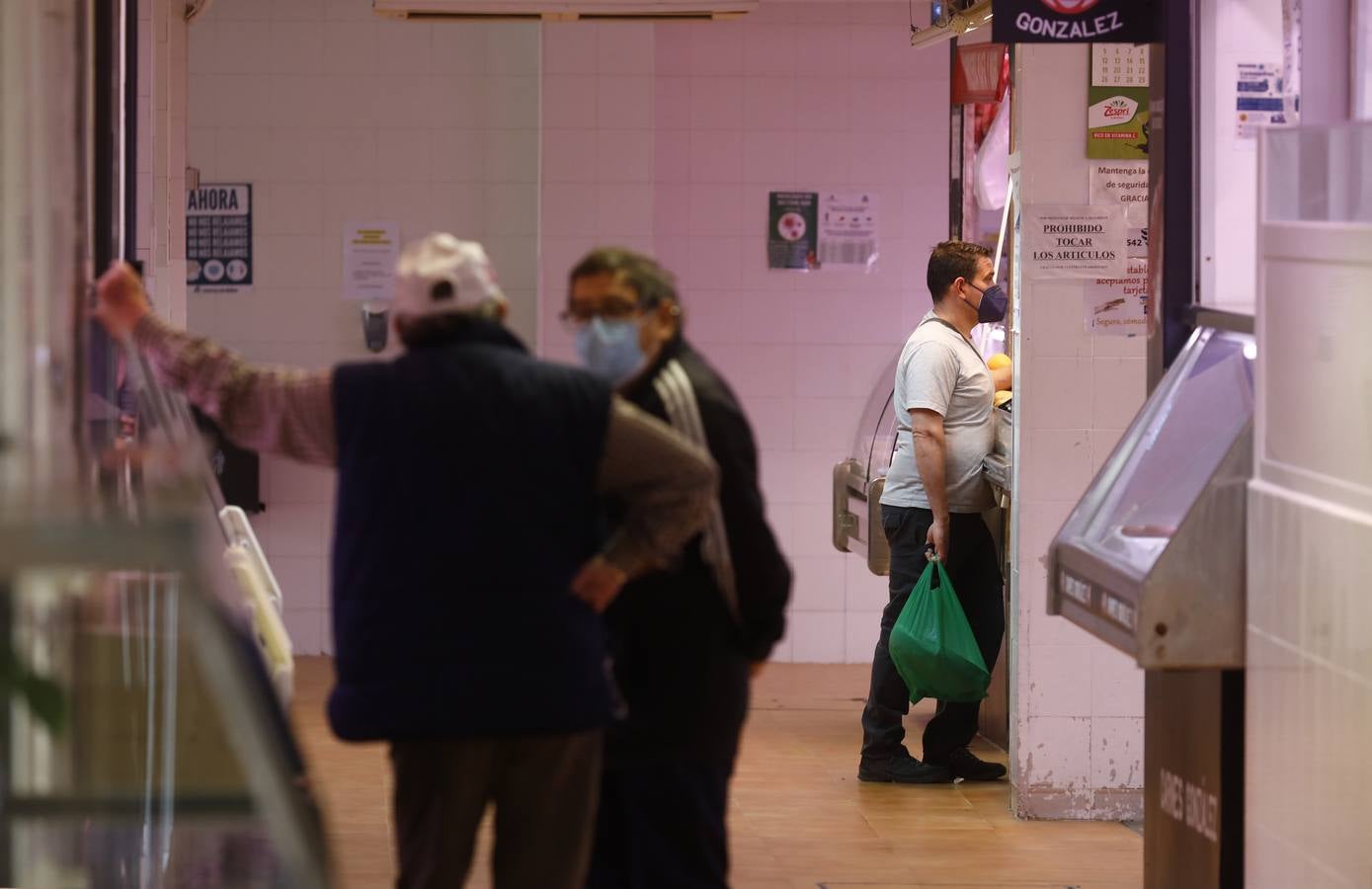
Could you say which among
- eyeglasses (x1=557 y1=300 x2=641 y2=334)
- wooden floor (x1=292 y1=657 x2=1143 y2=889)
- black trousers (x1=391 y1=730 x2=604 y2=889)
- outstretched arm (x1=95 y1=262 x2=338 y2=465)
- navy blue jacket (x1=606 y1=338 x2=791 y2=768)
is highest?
eyeglasses (x1=557 y1=300 x2=641 y2=334)

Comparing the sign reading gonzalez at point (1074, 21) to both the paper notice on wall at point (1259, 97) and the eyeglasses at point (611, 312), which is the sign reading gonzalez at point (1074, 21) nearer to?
the paper notice on wall at point (1259, 97)

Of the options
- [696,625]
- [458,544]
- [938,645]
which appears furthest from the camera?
[938,645]

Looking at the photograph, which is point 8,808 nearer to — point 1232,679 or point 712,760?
point 712,760

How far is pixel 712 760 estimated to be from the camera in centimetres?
321

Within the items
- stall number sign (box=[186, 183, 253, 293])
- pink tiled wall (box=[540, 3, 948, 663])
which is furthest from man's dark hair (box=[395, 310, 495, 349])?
stall number sign (box=[186, 183, 253, 293])

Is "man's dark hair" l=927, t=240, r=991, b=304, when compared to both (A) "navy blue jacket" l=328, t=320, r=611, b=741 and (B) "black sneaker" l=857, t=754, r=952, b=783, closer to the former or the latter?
(B) "black sneaker" l=857, t=754, r=952, b=783

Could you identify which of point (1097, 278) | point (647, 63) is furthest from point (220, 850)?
point (647, 63)

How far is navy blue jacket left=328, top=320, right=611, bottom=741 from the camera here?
2826 mm

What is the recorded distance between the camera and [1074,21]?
4.54 meters

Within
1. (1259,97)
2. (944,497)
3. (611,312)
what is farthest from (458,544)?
(944,497)

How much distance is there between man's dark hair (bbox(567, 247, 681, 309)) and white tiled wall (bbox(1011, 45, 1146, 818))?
2.60 meters

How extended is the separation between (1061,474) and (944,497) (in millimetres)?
454

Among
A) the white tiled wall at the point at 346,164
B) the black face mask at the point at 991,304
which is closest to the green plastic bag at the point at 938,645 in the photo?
the black face mask at the point at 991,304

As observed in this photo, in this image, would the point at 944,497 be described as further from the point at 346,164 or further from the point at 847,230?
the point at 346,164
